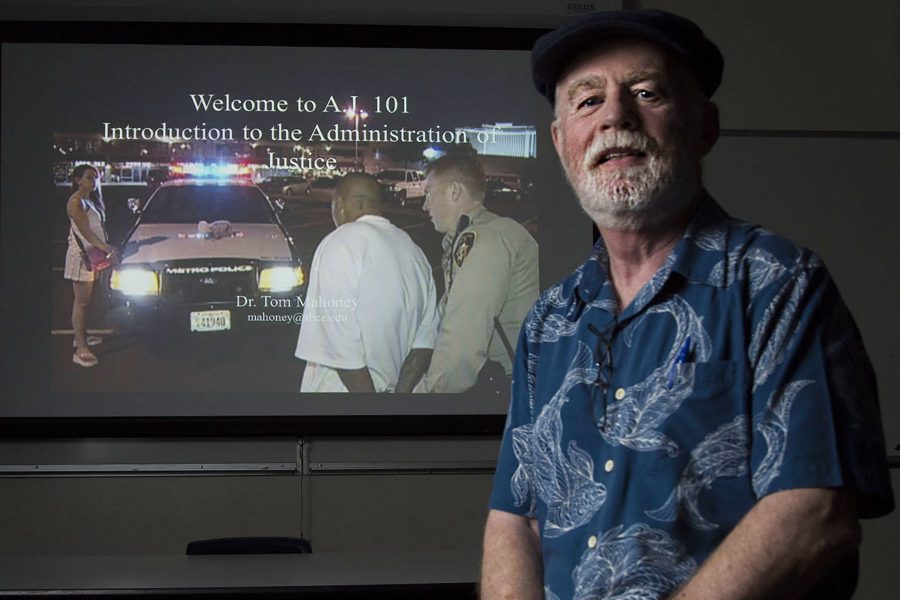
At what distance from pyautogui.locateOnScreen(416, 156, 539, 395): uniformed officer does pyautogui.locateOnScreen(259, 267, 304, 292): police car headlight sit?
630mm

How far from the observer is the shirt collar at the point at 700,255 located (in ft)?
3.97

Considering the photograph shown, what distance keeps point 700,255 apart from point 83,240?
3780 millimetres

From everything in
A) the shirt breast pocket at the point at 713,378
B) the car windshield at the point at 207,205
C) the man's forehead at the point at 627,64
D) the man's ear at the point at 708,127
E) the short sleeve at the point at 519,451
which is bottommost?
the short sleeve at the point at 519,451

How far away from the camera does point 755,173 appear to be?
472 cm

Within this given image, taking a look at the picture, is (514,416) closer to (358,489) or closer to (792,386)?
(792,386)

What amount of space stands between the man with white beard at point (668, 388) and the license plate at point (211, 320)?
323 cm

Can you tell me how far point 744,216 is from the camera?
15.5 feet

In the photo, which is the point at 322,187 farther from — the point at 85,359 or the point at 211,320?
the point at 85,359

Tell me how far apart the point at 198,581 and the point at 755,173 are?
10.1 ft

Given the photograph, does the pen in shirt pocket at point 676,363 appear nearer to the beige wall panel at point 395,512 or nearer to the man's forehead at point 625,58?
the man's forehead at point 625,58

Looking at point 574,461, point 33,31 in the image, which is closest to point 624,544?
point 574,461

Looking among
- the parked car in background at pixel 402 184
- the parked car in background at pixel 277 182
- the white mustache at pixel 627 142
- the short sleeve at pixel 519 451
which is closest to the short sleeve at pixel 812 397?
the white mustache at pixel 627 142

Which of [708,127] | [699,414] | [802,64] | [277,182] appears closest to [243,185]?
[277,182]

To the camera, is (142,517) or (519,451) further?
(142,517)
